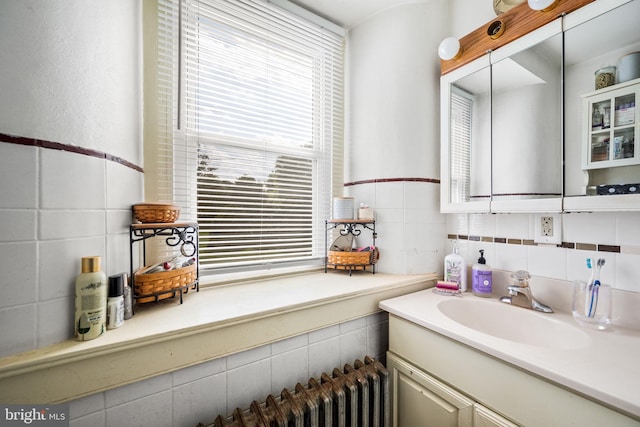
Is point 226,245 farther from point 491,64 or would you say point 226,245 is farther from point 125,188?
point 491,64

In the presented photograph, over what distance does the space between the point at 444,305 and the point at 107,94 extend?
157cm

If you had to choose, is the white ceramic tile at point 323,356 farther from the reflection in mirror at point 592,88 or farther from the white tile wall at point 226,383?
the reflection in mirror at point 592,88

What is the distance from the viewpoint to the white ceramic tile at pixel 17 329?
1.91ft

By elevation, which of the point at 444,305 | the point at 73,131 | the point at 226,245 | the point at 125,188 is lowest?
the point at 444,305

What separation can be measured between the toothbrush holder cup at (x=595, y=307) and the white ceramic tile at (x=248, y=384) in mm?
1183

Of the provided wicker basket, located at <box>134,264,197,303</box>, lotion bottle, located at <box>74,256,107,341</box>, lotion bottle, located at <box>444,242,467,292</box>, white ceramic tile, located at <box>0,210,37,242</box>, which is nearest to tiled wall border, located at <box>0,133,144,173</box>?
white ceramic tile, located at <box>0,210,37,242</box>

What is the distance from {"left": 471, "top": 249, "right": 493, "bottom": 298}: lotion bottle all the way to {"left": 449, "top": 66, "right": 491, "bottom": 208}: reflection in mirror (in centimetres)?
32

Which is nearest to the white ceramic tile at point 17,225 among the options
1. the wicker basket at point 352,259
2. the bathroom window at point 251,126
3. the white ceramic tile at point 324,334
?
the bathroom window at point 251,126

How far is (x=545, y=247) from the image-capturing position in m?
1.10

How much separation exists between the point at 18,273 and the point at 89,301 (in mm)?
159

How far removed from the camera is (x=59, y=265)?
66cm

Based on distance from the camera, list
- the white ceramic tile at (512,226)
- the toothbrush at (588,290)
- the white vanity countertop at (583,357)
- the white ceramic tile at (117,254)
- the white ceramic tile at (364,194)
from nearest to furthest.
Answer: the white vanity countertop at (583,357), the white ceramic tile at (117,254), the toothbrush at (588,290), the white ceramic tile at (512,226), the white ceramic tile at (364,194)

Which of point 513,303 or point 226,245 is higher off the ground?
point 226,245

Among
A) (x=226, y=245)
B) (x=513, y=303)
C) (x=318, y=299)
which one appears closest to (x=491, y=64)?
(x=513, y=303)
